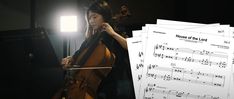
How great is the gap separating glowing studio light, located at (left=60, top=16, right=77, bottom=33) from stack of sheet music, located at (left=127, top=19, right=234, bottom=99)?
1.66ft

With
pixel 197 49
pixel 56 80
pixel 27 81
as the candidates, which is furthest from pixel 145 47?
pixel 27 81

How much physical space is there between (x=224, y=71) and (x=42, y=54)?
3.80 ft

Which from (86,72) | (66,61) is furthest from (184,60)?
(66,61)

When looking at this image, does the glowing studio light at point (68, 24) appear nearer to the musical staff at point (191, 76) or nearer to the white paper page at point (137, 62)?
the white paper page at point (137, 62)

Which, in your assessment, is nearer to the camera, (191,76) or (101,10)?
(191,76)

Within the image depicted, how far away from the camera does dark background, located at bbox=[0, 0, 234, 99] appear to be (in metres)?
2.17

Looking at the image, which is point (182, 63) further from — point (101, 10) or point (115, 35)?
point (101, 10)

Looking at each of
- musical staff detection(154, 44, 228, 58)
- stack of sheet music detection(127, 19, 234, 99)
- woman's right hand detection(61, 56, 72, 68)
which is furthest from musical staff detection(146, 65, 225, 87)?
woman's right hand detection(61, 56, 72, 68)

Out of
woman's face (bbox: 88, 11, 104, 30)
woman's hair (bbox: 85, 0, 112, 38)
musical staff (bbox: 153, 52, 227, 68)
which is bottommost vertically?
musical staff (bbox: 153, 52, 227, 68)

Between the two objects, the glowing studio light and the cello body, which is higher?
the glowing studio light

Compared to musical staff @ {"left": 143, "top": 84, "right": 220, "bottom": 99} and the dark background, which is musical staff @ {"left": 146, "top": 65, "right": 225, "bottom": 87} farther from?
the dark background

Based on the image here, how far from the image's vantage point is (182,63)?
1902 millimetres

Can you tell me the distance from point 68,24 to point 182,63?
0.80 metres

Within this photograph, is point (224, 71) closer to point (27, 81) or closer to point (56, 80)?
point (56, 80)
